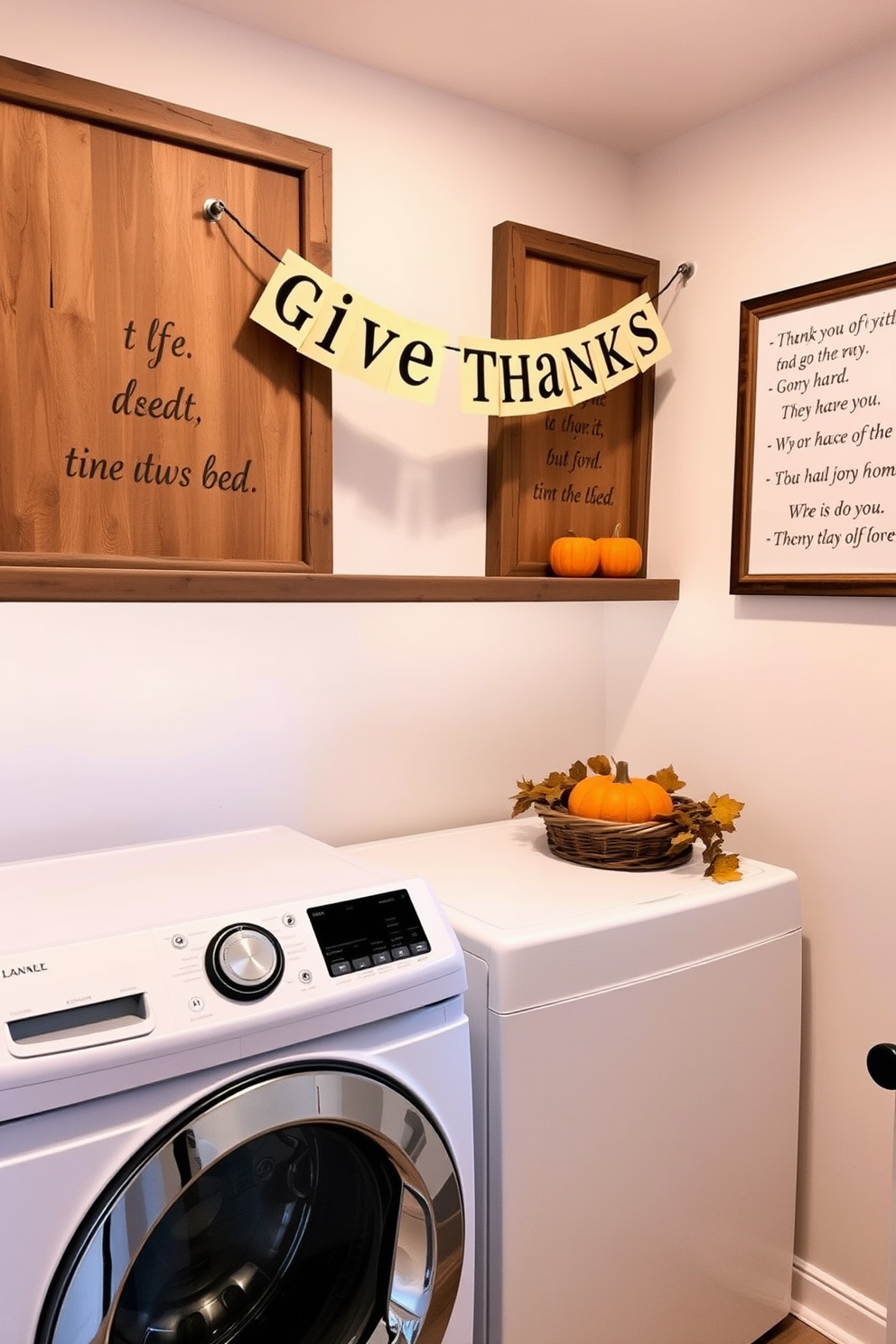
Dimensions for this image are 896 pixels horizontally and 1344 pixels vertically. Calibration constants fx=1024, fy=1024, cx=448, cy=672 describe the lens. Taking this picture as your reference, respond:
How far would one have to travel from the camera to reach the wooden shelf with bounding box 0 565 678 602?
1.53 m

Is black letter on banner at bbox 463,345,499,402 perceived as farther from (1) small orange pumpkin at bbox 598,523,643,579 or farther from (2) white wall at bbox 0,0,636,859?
(1) small orange pumpkin at bbox 598,523,643,579

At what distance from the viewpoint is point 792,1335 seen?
2006 mm

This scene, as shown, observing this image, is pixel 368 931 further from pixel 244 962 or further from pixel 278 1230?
pixel 278 1230

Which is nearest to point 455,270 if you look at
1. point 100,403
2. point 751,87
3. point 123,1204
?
point 751,87

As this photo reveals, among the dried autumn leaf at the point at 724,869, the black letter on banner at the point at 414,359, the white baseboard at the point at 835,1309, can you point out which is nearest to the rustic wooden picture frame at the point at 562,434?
the black letter on banner at the point at 414,359

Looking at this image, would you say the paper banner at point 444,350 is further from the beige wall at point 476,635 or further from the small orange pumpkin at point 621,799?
the small orange pumpkin at point 621,799

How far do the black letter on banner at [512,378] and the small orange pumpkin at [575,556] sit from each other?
321 mm

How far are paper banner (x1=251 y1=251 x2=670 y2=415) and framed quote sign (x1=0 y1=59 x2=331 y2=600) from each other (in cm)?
8

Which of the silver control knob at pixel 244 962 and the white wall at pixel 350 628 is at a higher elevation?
the white wall at pixel 350 628

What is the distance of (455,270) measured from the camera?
2086mm

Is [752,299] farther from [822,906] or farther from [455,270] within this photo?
[822,906]

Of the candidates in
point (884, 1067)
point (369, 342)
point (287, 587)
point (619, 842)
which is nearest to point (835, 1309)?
point (619, 842)

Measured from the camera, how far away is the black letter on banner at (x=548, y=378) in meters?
2.02

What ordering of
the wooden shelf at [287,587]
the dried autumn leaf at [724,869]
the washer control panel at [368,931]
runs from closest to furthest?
the washer control panel at [368,931] < the wooden shelf at [287,587] < the dried autumn leaf at [724,869]
